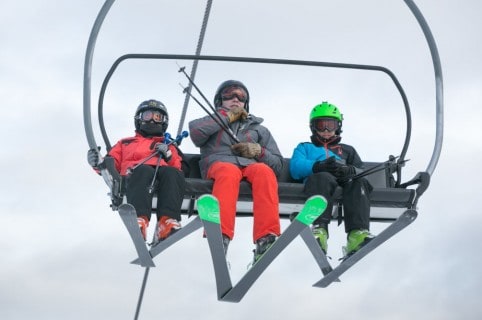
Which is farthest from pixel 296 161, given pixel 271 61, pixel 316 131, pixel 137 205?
pixel 137 205

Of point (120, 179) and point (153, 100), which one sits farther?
point (153, 100)

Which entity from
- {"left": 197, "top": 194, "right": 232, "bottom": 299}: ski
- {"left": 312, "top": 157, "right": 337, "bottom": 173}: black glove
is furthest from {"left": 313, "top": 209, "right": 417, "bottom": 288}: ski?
{"left": 197, "top": 194, "right": 232, "bottom": 299}: ski

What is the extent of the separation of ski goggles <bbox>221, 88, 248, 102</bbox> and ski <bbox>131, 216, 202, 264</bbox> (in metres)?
1.25

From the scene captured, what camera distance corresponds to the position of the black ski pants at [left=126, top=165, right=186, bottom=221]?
19.1 ft

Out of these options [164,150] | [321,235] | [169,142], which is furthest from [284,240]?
[169,142]

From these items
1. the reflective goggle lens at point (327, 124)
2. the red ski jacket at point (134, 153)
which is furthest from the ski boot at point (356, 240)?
the red ski jacket at point (134, 153)

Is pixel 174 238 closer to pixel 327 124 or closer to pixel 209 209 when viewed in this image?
pixel 209 209

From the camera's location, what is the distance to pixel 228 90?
21.7ft

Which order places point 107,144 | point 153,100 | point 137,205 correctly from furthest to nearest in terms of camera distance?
point 153,100 < point 107,144 < point 137,205

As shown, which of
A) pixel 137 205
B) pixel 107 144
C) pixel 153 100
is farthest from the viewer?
pixel 153 100

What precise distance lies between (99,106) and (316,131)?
168 cm

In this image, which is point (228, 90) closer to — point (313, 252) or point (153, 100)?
point (153, 100)

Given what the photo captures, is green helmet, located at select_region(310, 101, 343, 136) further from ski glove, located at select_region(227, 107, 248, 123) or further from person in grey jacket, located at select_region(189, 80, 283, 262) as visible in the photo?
ski glove, located at select_region(227, 107, 248, 123)

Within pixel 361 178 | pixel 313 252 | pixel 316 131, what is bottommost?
pixel 313 252
